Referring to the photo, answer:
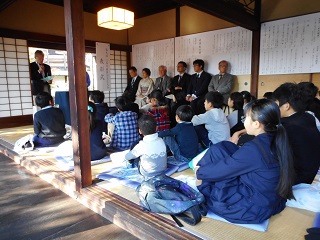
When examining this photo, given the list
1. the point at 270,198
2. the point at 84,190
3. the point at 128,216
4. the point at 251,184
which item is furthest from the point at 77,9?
the point at 270,198

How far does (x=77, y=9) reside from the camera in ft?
6.98

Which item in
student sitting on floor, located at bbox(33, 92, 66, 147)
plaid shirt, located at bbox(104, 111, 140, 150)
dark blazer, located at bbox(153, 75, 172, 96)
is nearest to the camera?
plaid shirt, located at bbox(104, 111, 140, 150)

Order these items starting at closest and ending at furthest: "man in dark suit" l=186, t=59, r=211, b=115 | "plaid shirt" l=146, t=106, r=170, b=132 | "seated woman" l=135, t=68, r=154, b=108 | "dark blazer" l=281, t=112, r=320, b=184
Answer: "dark blazer" l=281, t=112, r=320, b=184 → "plaid shirt" l=146, t=106, r=170, b=132 → "man in dark suit" l=186, t=59, r=211, b=115 → "seated woman" l=135, t=68, r=154, b=108

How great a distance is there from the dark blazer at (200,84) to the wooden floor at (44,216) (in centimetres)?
373

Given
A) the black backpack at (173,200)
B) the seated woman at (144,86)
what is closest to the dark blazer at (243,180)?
the black backpack at (173,200)

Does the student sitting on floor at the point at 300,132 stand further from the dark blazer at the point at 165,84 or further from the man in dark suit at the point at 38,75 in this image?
the man in dark suit at the point at 38,75

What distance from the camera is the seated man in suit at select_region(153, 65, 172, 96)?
20.3ft

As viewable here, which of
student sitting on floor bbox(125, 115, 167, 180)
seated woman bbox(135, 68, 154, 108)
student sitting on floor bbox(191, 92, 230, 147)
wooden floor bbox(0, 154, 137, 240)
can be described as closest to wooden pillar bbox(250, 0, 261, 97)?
student sitting on floor bbox(191, 92, 230, 147)

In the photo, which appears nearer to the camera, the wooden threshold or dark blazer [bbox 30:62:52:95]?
the wooden threshold

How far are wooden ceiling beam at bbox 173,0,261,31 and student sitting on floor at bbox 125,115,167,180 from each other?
1.64 metres

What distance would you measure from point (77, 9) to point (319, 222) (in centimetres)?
252

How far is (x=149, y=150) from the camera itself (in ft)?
7.93

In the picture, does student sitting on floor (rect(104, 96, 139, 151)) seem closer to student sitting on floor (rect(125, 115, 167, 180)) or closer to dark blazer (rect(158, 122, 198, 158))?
dark blazer (rect(158, 122, 198, 158))

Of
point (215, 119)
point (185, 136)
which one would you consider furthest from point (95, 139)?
point (215, 119)
